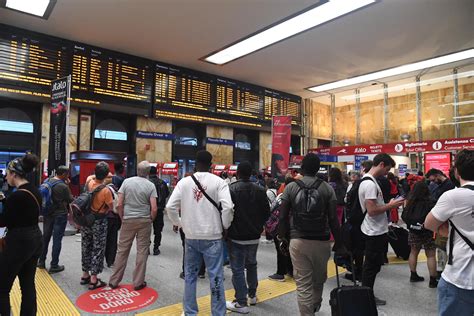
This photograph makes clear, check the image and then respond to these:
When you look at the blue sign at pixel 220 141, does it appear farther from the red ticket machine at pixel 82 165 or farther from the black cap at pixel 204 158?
the black cap at pixel 204 158

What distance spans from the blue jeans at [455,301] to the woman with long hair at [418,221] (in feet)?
9.00

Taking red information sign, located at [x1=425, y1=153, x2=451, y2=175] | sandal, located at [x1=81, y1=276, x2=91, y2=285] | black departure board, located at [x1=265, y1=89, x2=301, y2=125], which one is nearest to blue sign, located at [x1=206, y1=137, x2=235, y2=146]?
black departure board, located at [x1=265, y1=89, x2=301, y2=125]

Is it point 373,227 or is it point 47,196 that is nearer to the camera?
point 373,227

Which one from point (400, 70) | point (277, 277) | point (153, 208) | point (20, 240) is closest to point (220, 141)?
point (400, 70)

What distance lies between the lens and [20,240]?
8.20 feet

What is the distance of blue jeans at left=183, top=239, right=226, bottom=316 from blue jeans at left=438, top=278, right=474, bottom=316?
1.74 meters

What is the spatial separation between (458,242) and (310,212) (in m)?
1.10

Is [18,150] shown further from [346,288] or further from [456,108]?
[456,108]

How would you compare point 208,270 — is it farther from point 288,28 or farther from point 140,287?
point 288,28

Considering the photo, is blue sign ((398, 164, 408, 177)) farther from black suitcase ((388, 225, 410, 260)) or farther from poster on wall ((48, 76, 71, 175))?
poster on wall ((48, 76, 71, 175))

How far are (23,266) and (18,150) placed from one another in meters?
7.62

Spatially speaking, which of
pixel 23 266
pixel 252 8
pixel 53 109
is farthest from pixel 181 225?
pixel 252 8

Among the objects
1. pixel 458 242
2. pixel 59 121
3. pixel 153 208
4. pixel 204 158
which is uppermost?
pixel 59 121

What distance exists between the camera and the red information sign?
10.1 m
